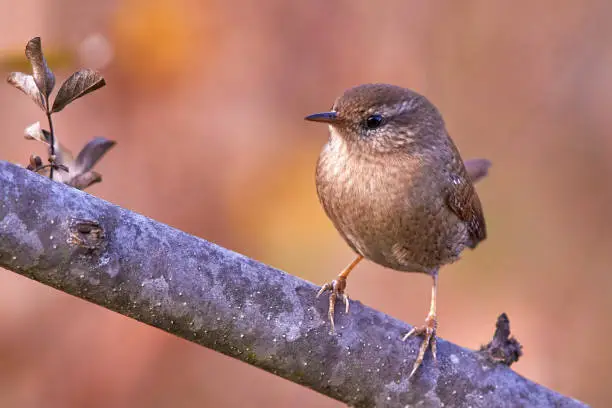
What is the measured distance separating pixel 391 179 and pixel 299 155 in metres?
1.71

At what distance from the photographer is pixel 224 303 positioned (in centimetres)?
234

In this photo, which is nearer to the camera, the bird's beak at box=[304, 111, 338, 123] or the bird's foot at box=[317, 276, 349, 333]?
the bird's foot at box=[317, 276, 349, 333]

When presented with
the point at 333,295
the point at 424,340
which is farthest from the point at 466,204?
the point at 333,295

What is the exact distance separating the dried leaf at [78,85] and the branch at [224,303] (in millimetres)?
219

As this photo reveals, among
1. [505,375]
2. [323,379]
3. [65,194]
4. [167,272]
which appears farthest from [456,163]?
[65,194]

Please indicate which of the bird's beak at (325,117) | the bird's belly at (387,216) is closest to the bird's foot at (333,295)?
the bird's belly at (387,216)

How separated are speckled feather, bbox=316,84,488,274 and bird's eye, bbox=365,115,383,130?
0.02 m

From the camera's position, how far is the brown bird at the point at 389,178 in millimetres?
3262

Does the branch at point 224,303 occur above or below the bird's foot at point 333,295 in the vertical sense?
below

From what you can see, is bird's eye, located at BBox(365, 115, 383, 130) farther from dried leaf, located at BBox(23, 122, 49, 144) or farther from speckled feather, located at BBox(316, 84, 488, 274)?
dried leaf, located at BBox(23, 122, 49, 144)

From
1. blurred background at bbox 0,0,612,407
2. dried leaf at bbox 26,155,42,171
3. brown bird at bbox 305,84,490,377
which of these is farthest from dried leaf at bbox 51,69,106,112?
blurred background at bbox 0,0,612,407

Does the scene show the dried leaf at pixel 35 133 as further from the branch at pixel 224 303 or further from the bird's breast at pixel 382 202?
the bird's breast at pixel 382 202

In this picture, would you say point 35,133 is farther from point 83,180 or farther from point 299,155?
point 299,155

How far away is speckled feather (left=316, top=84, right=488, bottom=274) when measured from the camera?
326 cm
